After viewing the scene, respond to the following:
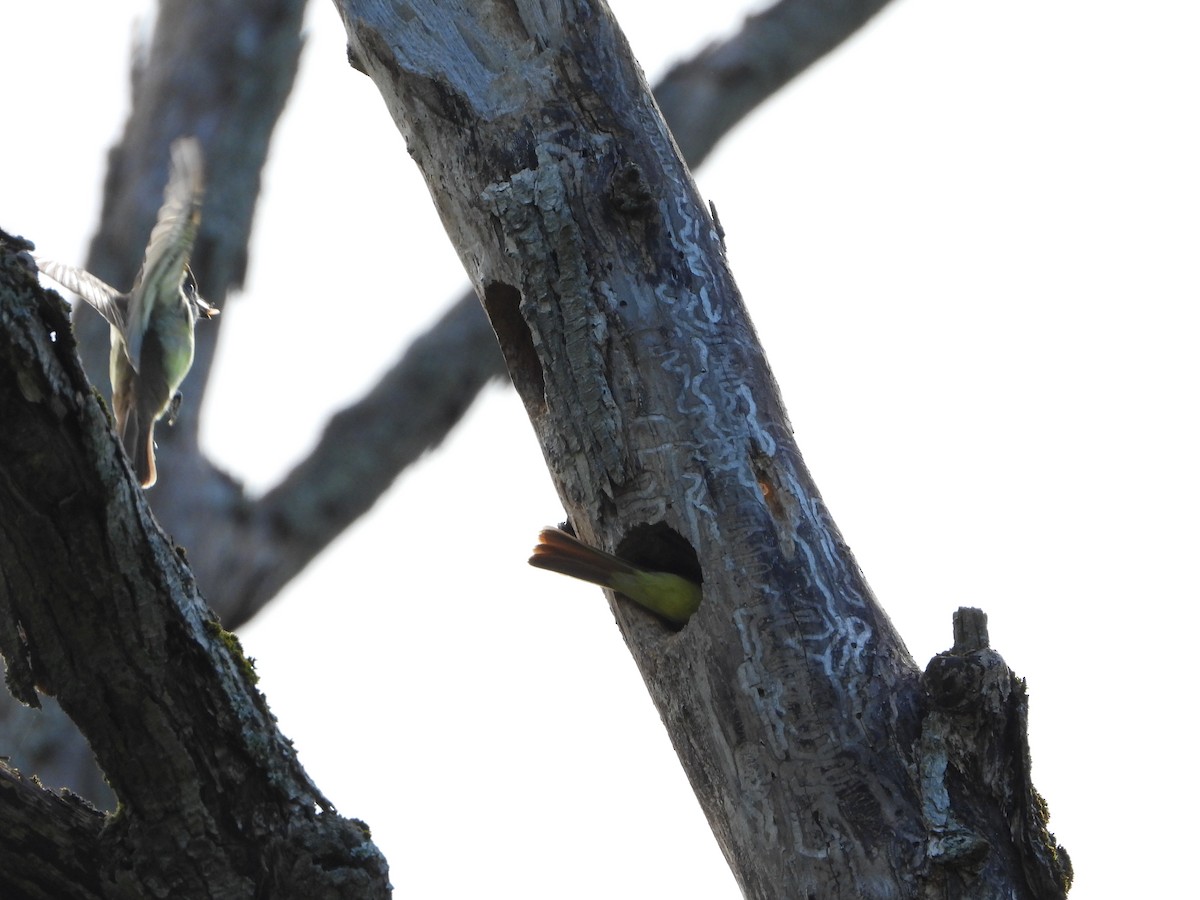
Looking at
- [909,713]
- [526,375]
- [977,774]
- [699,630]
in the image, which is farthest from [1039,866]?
[526,375]

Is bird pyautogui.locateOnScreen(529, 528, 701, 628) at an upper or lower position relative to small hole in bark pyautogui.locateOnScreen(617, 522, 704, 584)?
lower

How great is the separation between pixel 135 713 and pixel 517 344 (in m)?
1.17

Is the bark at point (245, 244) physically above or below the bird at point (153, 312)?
above

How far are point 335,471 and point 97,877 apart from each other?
3.22m

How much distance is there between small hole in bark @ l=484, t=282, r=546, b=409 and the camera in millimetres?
2627

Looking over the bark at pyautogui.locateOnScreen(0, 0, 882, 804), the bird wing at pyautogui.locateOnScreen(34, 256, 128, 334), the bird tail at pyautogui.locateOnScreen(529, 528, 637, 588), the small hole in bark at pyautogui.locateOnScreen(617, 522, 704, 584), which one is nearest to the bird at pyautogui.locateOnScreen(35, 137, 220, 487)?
the bird wing at pyautogui.locateOnScreen(34, 256, 128, 334)

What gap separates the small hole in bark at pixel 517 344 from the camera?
263 cm

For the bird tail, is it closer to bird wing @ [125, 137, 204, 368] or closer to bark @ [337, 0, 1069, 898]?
bark @ [337, 0, 1069, 898]

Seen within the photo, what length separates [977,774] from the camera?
6.76ft


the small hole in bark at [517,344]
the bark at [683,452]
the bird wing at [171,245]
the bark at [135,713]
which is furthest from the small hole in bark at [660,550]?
the bird wing at [171,245]

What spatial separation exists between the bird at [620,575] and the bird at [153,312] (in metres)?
0.91

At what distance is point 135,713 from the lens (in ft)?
5.91

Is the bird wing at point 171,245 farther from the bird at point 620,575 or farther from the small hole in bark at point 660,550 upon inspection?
the small hole in bark at point 660,550

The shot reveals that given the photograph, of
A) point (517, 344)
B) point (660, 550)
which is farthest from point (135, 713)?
point (517, 344)
